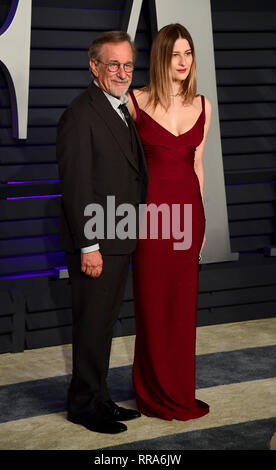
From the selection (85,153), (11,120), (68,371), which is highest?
(11,120)

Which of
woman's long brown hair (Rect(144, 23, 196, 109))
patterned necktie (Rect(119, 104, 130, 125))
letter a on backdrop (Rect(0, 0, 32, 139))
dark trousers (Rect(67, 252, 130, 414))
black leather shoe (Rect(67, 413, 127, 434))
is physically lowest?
black leather shoe (Rect(67, 413, 127, 434))

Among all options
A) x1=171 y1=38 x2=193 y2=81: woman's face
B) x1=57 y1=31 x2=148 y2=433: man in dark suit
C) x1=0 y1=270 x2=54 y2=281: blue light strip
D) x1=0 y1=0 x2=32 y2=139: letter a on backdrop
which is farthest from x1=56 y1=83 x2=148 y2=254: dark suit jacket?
x1=0 y1=270 x2=54 y2=281: blue light strip

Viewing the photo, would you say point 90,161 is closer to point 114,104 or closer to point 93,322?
point 114,104

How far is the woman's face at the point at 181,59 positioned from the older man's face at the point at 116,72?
26 centimetres

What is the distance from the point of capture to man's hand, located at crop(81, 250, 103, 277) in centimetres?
359

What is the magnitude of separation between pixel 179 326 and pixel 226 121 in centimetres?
241

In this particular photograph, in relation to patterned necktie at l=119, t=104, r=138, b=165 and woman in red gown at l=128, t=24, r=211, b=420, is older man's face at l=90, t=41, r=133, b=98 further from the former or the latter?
woman in red gown at l=128, t=24, r=211, b=420

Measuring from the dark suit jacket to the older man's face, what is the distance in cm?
5

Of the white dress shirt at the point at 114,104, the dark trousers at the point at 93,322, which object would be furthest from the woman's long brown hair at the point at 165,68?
the dark trousers at the point at 93,322

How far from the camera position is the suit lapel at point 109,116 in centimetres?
358

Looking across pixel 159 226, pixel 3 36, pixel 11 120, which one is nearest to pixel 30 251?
pixel 11 120

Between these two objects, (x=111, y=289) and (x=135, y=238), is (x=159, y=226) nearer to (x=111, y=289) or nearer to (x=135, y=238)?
(x=135, y=238)

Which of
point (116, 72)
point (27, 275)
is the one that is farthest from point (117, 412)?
point (27, 275)

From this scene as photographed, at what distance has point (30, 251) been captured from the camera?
541 centimetres
